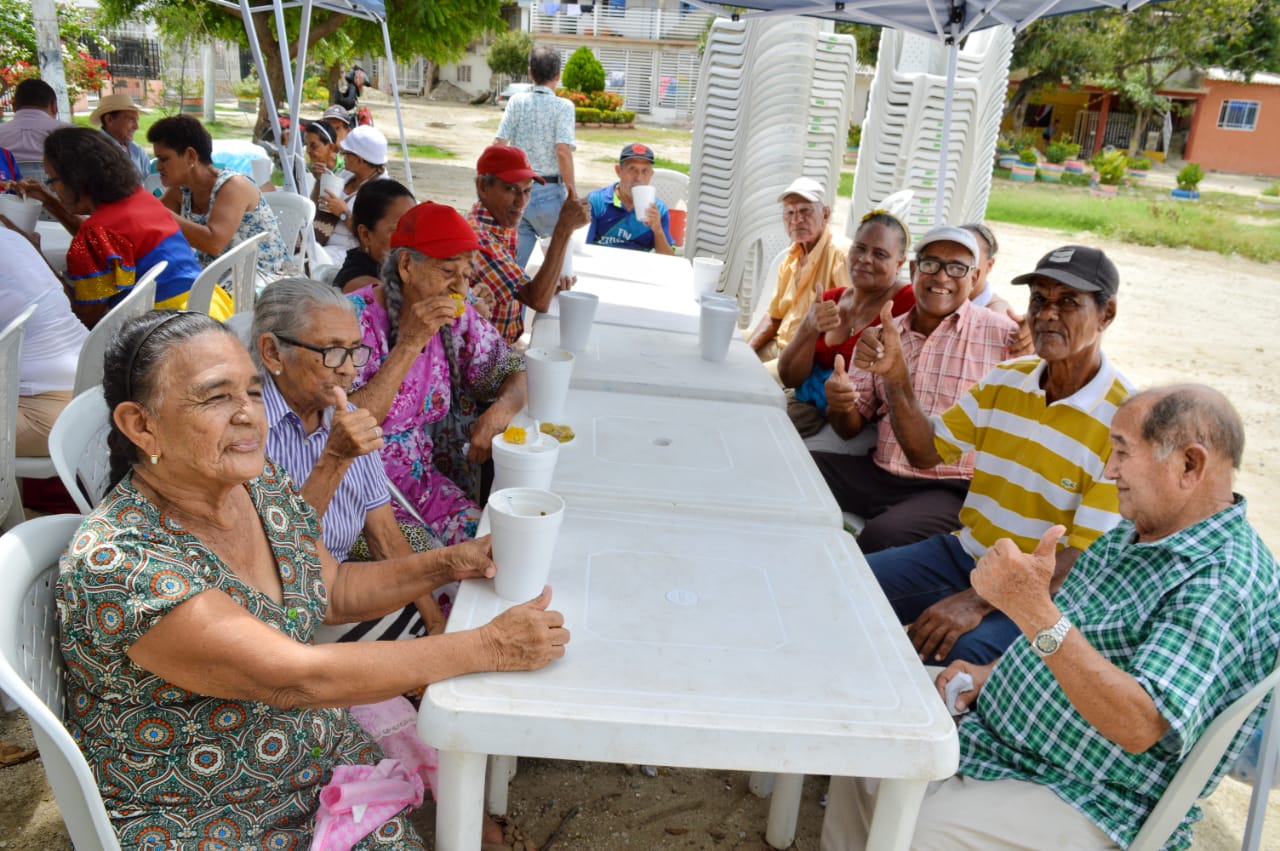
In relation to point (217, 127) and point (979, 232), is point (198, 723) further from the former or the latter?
point (217, 127)

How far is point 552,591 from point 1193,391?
128 centimetres

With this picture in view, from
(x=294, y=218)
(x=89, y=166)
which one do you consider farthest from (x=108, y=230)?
(x=294, y=218)

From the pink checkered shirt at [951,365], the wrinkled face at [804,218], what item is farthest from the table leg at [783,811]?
the wrinkled face at [804,218]

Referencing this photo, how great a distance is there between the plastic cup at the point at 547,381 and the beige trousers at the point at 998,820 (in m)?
1.26

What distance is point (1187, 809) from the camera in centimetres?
174

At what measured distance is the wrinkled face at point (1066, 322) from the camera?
256cm

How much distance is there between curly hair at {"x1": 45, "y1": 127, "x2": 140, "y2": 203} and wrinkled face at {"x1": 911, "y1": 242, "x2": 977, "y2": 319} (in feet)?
9.97

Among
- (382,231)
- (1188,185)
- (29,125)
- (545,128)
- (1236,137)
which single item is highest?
(1236,137)

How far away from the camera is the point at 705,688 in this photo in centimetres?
152

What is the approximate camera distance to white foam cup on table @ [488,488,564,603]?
162 centimetres

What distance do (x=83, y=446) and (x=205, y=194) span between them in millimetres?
2847

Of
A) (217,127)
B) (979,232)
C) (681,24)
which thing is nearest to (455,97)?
(681,24)

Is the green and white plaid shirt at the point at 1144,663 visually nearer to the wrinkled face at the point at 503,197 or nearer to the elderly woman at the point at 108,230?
the wrinkled face at the point at 503,197

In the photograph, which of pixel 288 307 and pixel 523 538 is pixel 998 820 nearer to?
pixel 523 538
